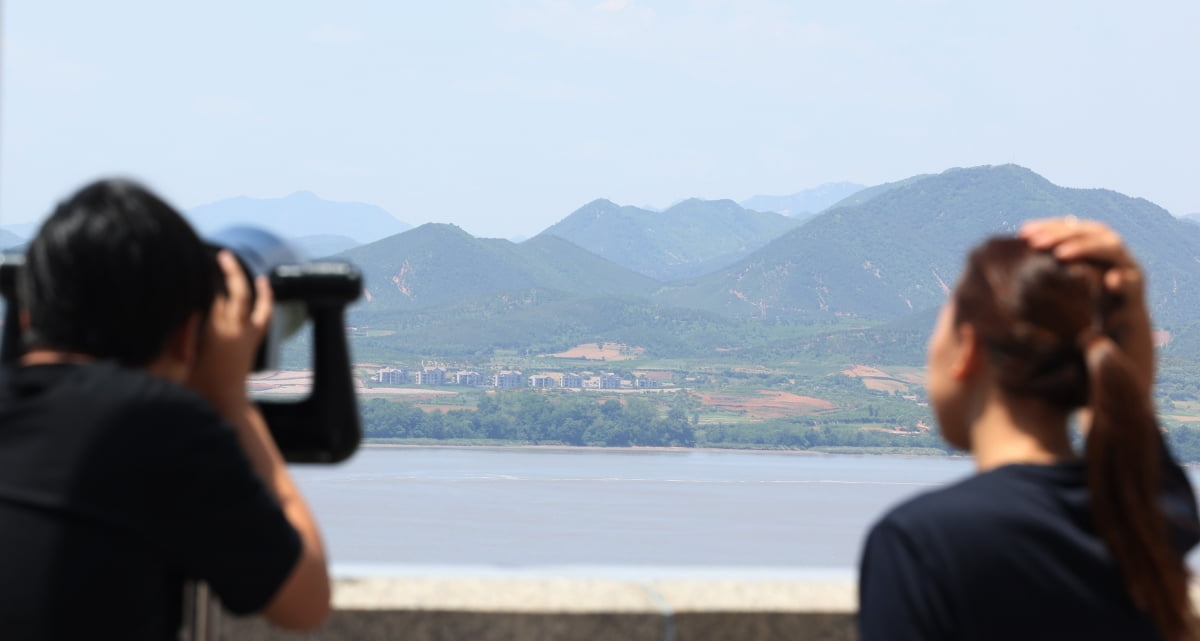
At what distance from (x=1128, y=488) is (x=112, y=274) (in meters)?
1.02

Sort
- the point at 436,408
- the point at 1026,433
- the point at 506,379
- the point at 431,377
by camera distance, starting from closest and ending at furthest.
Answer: the point at 1026,433 → the point at 436,408 → the point at 431,377 → the point at 506,379

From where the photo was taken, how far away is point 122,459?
136cm

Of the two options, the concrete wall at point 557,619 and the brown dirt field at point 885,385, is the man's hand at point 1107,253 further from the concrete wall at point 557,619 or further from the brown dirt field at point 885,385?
the brown dirt field at point 885,385

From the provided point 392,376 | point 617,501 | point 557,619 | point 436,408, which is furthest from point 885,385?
point 557,619

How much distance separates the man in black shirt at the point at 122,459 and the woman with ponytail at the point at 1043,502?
62 cm

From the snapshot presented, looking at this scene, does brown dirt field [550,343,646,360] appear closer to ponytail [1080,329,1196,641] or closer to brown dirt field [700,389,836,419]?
brown dirt field [700,389,836,419]

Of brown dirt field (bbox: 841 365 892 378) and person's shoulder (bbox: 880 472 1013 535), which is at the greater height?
person's shoulder (bbox: 880 472 1013 535)

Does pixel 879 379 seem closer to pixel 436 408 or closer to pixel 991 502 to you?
pixel 436 408

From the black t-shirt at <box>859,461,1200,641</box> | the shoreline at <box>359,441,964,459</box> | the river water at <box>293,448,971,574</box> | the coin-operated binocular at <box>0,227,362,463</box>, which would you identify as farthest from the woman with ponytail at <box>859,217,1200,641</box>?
the shoreline at <box>359,441,964,459</box>

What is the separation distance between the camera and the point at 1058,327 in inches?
53.4

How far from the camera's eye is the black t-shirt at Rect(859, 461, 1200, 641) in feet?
4.32

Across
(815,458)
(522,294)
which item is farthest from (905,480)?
(522,294)

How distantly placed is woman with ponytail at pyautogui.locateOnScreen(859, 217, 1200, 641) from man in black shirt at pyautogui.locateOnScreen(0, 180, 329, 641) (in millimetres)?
625

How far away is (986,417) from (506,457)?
429 ft
